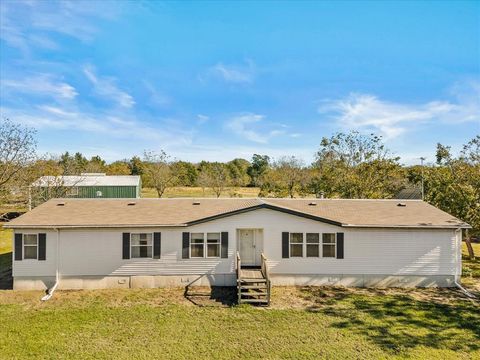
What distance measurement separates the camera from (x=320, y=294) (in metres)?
14.5

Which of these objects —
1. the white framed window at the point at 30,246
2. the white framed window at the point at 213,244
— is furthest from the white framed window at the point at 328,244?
the white framed window at the point at 30,246

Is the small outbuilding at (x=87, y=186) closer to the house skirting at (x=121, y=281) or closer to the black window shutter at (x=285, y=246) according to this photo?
the house skirting at (x=121, y=281)

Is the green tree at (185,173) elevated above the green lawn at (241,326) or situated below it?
above

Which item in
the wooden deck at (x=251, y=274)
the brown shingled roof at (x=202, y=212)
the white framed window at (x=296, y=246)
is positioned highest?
the brown shingled roof at (x=202, y=212)

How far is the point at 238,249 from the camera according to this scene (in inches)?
638

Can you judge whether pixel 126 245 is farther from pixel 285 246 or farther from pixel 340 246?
pixel 340 246

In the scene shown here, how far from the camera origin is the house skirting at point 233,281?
15.2m

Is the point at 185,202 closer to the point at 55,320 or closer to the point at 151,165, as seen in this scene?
the point at 55,320

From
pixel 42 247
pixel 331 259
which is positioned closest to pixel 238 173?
pixel 331 259

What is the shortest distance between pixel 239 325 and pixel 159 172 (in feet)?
145

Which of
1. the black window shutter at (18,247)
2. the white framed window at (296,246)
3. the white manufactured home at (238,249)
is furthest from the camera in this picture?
the white framed window at (296,246)

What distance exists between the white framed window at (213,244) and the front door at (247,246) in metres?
1.29

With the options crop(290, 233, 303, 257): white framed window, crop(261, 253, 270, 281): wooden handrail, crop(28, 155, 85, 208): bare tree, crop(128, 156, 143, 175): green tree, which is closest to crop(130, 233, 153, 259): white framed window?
crop(261, 253, 270, 281): wooden handrail

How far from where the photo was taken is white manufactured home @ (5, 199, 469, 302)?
15.1 m
